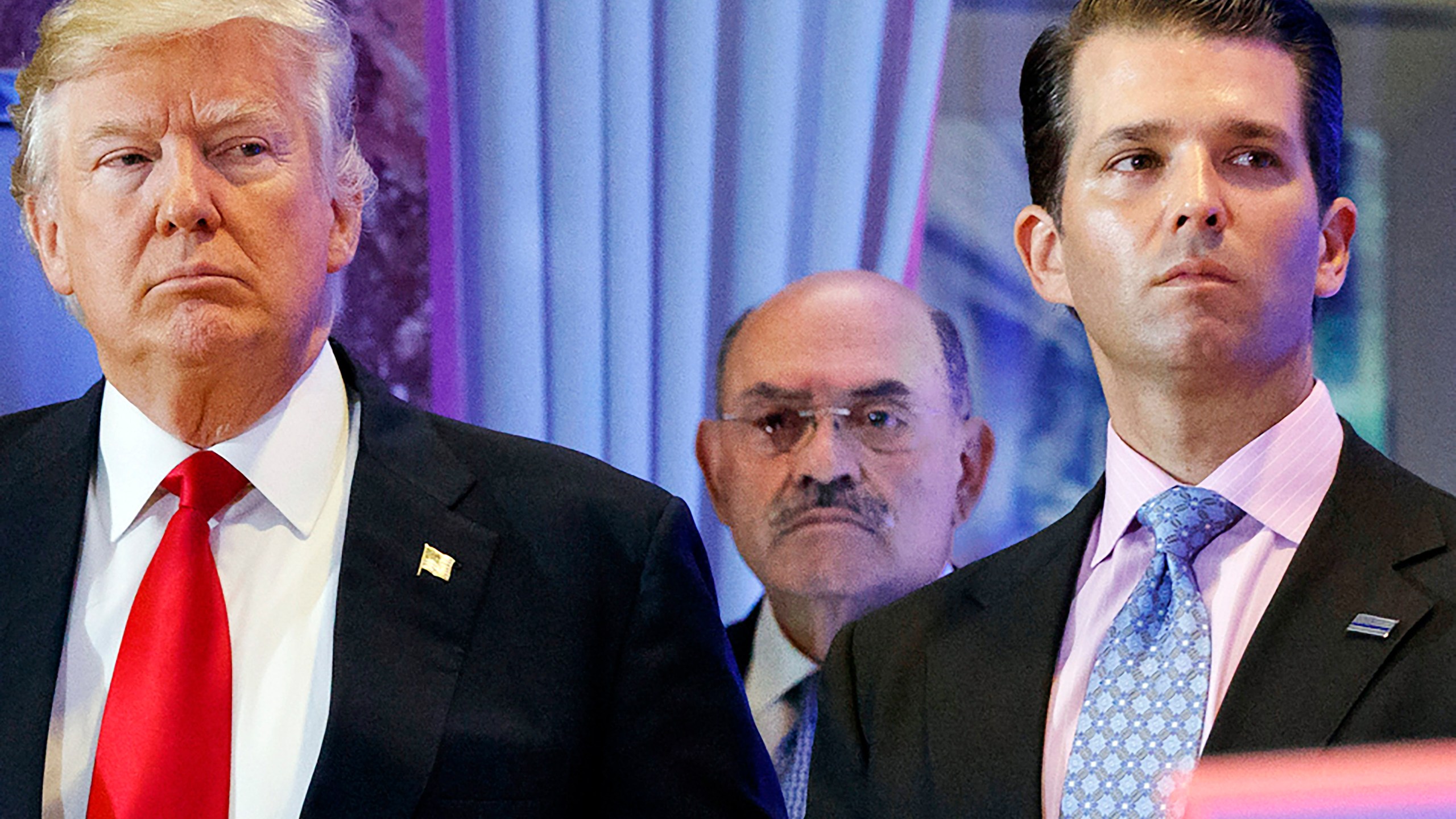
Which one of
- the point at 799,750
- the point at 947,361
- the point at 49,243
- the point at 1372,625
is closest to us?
the point at 1372,625

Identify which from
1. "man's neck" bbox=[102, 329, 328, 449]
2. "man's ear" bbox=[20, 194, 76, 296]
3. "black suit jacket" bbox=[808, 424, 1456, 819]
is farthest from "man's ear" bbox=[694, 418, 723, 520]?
"man's ear" bbox=[20, 194, 76, 296]

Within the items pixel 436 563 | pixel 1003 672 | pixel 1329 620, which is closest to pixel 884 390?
Answer: pixel 1003 672

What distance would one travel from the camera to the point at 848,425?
2260mm

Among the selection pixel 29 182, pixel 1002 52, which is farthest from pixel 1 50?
pixel 1002 52

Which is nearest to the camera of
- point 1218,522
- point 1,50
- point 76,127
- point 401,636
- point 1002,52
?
point 1218,522

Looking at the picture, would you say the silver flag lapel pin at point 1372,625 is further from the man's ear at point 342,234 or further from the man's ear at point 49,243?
the man's ear at point 49,243

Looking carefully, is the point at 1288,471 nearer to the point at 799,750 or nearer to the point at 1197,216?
the point at 1197,216

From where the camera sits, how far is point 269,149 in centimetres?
186

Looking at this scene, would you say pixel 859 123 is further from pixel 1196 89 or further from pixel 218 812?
pixel 218 812

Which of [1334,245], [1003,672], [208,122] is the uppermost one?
[208,122]

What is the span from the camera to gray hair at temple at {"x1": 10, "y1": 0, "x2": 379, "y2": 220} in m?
1.85

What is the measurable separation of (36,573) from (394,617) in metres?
0.41

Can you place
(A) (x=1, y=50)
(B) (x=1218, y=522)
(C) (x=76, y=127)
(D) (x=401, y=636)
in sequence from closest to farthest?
1. (B) (x=1218, y=522)
2. (D) (x=401, y=636)
3. (C) (x=76, y=127)
4. (A) (x=1, y=50)

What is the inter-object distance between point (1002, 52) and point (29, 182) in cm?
146
